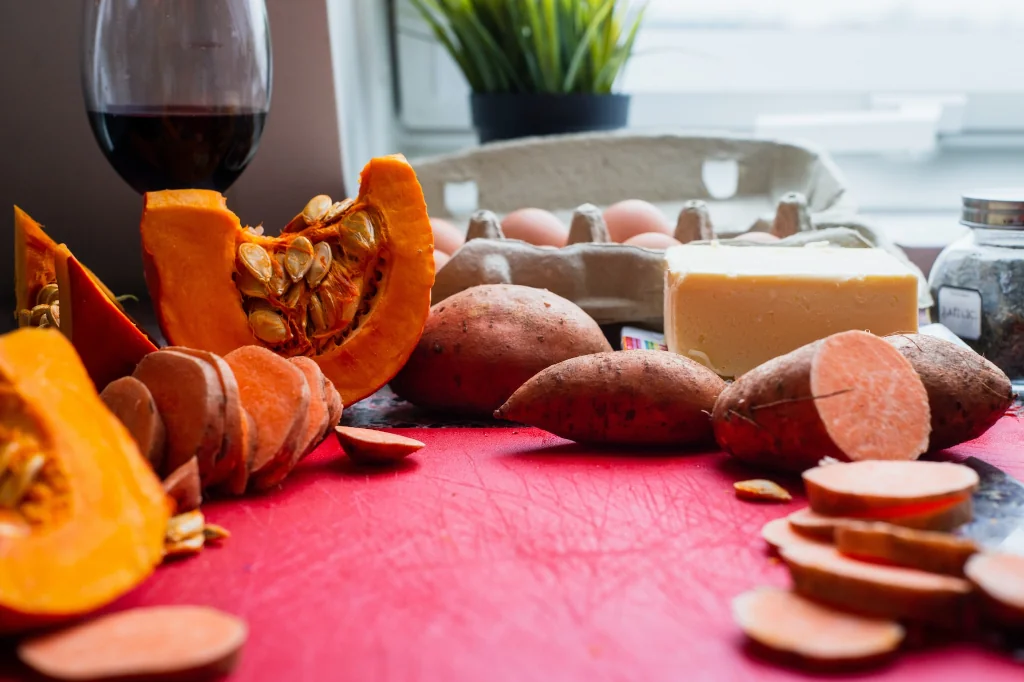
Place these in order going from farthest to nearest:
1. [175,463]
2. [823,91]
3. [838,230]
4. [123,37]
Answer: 1. [823,91]
2. [838,230]
3. [123,37]
4. [175,463]

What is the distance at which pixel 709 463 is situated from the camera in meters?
1.06

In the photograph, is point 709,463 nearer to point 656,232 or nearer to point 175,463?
point 175,463

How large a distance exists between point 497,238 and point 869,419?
0.67 metres

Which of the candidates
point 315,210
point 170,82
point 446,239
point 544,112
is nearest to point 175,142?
point 170,82

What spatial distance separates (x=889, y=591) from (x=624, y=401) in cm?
42

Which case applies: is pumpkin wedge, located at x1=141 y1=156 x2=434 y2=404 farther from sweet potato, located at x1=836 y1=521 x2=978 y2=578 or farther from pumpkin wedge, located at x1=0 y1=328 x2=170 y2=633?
sweet potato, located at x1=836 y1=521 x2=978 y2=578

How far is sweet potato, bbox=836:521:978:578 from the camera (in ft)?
2.35

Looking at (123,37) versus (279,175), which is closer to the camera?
(123,37)

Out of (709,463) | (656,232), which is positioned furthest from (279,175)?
(709,463)

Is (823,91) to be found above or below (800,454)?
above

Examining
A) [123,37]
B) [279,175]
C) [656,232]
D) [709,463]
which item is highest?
[123,37]

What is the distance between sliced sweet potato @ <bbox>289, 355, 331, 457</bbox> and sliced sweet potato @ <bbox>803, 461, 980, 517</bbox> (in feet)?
1.47

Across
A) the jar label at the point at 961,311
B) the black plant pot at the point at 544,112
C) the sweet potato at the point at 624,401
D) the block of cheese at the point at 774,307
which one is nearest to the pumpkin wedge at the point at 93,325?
the sweet potato at the point at 624,401

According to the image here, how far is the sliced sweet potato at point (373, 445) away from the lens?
103cm
